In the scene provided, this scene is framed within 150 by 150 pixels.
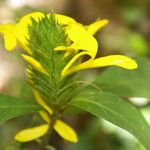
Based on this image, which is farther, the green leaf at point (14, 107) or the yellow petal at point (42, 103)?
the yellow petal at point (42, 103)

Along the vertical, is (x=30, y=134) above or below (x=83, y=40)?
below

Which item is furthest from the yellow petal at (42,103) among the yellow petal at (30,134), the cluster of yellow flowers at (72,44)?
the yellow petal at (30,134)

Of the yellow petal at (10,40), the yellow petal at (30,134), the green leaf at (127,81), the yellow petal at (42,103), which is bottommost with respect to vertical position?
the yellow petal at (30,134)

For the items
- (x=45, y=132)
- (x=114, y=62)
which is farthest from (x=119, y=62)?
(x=45, y=132)

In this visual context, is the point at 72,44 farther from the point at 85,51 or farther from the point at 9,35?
the point at 9,35

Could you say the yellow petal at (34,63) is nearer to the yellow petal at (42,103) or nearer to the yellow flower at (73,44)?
the yellow flower at (73,44)
